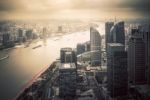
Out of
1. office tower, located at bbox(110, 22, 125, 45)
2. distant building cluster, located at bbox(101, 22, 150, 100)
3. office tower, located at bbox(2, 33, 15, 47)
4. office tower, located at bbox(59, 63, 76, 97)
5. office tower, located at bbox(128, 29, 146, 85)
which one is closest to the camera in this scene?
office tower, located at bbox(59, 63, 76, 97)

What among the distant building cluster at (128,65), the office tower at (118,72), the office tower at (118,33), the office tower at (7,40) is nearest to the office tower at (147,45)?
the distant building cluster at (128,65)

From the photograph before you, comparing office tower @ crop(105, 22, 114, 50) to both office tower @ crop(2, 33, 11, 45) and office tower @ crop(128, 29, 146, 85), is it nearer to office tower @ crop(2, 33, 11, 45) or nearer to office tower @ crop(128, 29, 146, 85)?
office tower @ crop(128, 29, 146, 85)

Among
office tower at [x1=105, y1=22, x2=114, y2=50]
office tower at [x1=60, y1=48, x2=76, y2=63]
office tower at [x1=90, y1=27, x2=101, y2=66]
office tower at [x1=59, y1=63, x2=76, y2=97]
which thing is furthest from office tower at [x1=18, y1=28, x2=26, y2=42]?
office tower at [x1=105, y1=22, x2=114, y2=50]

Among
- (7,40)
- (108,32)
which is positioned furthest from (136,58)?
(7,40)

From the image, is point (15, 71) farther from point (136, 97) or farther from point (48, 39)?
point (136, 97)

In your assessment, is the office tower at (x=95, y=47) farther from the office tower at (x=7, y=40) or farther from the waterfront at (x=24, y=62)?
the office tower at (x=7, y=40)
